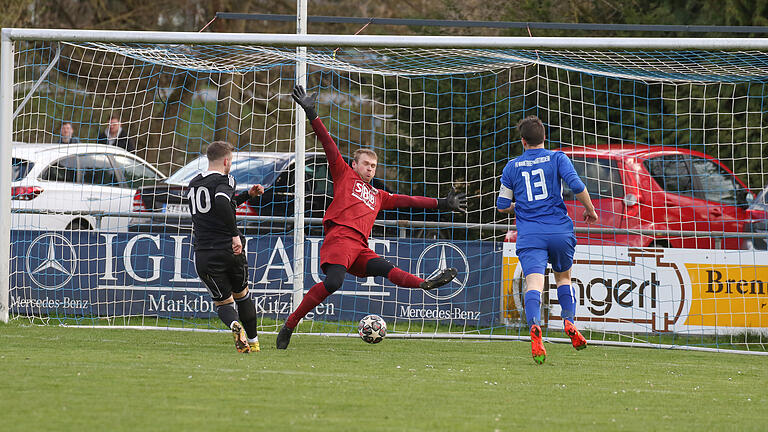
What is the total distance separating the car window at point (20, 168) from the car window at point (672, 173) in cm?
813

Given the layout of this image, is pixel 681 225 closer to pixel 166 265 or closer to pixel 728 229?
pixel 728 229

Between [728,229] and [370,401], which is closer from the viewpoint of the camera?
[370,401]

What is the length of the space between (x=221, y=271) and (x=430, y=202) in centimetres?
195

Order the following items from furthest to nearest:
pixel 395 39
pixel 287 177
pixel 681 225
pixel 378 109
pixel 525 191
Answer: pixel 378 109 < pixel 287 177 < pixel 681 225 < pixel 395 39 < pixel 525 191

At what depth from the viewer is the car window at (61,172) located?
1313cm

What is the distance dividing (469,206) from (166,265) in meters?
4.25

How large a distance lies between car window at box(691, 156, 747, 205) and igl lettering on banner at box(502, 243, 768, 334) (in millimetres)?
2020

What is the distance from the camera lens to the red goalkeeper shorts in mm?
7957

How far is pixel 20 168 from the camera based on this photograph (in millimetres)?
13078

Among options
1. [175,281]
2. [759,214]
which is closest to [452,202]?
[175,281]

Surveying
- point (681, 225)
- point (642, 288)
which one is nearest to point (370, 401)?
point (642, 288)

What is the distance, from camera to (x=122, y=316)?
10.6 m

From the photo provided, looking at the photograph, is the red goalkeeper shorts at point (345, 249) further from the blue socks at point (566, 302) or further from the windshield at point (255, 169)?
the windshield at point (255, 169)

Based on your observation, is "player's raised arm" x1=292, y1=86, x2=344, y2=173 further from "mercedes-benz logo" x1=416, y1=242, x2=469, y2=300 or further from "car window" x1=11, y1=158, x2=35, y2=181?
"car window" x1=11, y1=158, x2=35, y2=181
